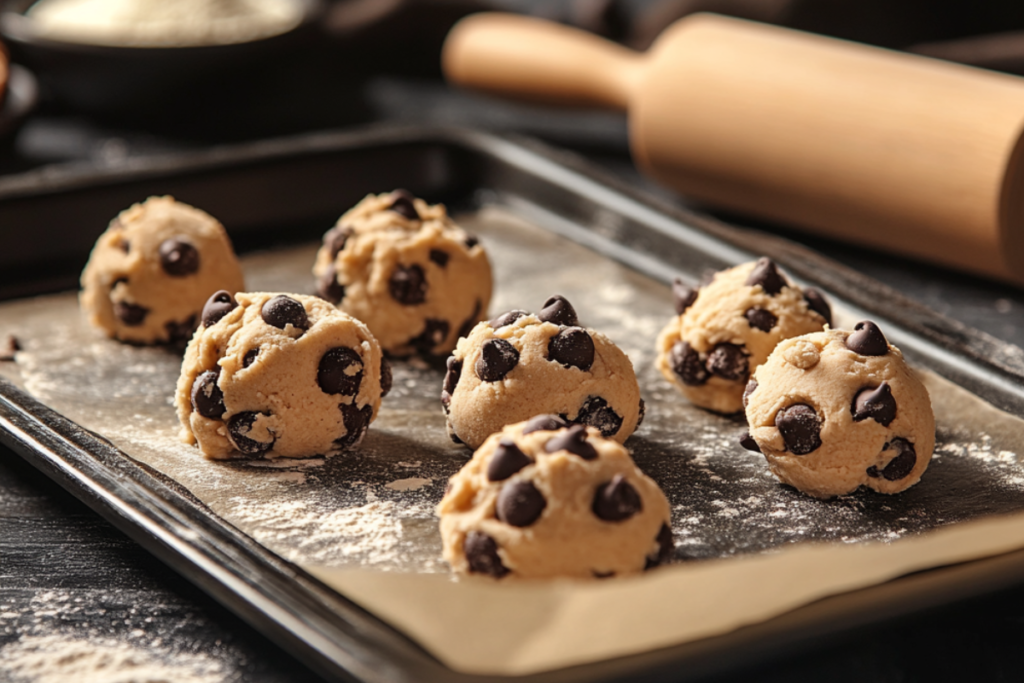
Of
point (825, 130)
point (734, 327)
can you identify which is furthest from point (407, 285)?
point (825, 130)

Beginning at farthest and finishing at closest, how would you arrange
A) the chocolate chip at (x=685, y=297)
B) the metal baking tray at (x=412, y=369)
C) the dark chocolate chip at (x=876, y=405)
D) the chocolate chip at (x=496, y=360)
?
the chocolate chip at (x=685, y=297) < the chocolate chip at (x=496, y=360) < the dark chocolate chip at (x=876, y=405) < the metal baking tray at (x=412, y=369)

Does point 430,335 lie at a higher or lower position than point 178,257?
lower

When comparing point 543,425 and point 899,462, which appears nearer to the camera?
point 543,425

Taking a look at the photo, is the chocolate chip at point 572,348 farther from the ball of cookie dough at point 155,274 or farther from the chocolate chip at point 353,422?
the ball of cookie dough at point 155,274

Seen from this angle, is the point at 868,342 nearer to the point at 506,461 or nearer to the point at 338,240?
the point at 506,461

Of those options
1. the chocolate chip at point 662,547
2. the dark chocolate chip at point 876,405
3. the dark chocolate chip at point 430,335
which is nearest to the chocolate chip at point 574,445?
the chocolate chip at point 662,547

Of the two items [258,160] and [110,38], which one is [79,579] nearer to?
[258,160]

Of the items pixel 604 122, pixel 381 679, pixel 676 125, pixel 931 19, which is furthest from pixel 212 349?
pixel 931 19

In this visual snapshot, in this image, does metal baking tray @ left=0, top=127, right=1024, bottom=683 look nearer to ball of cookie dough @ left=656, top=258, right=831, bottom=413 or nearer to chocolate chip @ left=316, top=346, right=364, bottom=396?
ball of cookie dough @ left=656, top=258, right=831, bottom=413
